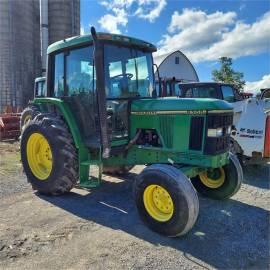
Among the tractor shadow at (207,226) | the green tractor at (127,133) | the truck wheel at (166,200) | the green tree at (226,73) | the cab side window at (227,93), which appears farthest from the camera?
the green tree at (226,73)

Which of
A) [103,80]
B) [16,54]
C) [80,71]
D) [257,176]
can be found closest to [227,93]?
[257,176]

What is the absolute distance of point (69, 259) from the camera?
362 centimetres

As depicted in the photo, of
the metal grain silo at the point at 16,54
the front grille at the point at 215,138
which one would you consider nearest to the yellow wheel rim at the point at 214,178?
the front grille at the point at 215,138

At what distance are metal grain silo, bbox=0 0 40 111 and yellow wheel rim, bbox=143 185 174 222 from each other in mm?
15471

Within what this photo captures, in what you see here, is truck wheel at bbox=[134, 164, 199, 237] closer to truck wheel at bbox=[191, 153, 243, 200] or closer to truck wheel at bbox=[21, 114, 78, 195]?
truck wheel at bbox=[21, 114, 78, 195]

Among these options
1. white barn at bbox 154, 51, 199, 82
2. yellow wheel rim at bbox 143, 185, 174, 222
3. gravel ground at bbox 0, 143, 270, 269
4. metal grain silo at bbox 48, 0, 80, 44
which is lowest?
gravel ground at bbox 0, 143, 270, 269

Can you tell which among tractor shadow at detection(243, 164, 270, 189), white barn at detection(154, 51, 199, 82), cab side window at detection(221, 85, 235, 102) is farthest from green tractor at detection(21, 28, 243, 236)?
white barn at detection(154, 51, 199, 82)

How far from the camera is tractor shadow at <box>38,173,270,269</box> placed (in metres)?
3.76

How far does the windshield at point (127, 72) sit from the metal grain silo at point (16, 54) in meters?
14.2

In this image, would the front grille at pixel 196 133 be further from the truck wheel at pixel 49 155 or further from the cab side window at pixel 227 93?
the cab side window at pixel 227 93

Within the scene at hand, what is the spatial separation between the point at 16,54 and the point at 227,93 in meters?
13.1

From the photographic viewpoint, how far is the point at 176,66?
94.2 ft

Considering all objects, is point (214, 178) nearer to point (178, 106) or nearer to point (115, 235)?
point (178, 106)

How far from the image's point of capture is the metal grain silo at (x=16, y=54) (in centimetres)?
1800
